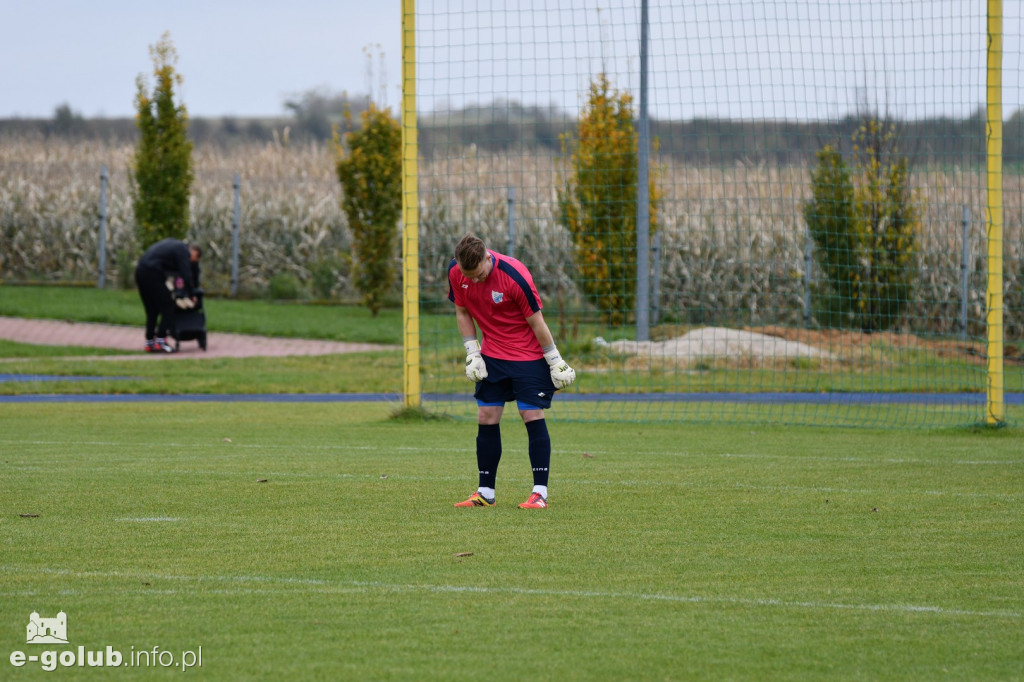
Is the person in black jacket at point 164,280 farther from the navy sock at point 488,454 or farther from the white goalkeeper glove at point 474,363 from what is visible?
the navy sock at point 488,454

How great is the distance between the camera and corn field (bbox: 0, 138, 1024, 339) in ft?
67.9

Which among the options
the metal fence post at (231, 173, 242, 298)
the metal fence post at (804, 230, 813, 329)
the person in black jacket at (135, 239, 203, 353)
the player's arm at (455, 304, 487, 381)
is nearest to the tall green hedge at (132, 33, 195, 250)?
the metal fence post at (231, 173, 242, 298)

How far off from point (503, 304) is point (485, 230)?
773 inches

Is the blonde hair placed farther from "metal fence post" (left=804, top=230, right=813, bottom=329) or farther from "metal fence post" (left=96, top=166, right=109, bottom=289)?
"metal fence post" (left=96, top=166, right=109, bottom=289)

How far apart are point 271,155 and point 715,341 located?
1145 inches

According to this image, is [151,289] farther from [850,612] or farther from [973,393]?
[850,612]

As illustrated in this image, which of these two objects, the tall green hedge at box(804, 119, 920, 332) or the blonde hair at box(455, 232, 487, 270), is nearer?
the blonde hair at box(455, 232, 487, 270)

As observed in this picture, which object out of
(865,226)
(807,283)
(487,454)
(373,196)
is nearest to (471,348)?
(487,454)

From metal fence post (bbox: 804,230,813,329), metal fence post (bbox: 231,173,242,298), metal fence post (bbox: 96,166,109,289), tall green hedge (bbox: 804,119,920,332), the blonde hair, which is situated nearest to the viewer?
the blonde hair

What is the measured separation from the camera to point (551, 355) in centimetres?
827

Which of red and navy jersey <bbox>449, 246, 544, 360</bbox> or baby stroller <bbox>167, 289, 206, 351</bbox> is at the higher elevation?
red and navy jersey <bbox>449, 246, 544, 360</bbox>

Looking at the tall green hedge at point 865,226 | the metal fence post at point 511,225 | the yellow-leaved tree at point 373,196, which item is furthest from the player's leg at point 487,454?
the yellow-leaved tree at point 373,196

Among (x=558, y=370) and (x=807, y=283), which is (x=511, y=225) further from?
(x=558, y=370)

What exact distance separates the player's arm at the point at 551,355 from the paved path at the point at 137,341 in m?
14.2
